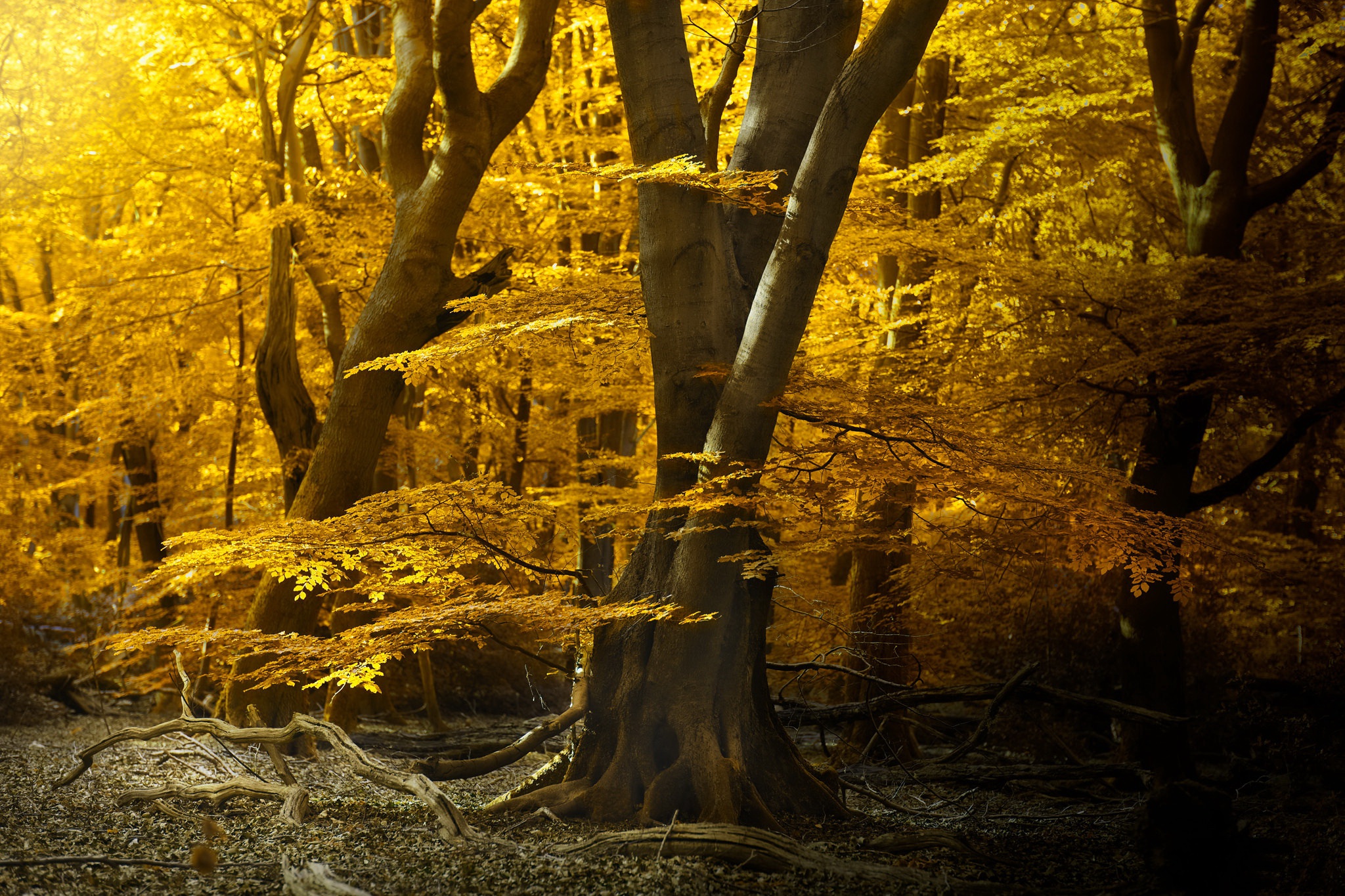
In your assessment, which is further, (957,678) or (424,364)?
(957,678)

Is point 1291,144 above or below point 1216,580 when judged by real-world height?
above

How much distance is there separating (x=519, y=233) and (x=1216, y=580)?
27.4 ft

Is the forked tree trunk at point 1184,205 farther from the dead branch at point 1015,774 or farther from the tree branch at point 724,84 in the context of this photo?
the tree branch at point 724,84

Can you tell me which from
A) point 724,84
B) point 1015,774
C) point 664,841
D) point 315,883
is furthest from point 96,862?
point 724,84

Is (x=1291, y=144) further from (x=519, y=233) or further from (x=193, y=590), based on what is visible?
(x=193, y=590)

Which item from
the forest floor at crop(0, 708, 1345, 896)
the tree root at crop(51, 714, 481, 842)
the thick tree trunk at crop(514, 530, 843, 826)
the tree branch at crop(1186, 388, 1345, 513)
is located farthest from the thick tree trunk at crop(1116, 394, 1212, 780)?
the tree root at crop(51, 714, 481, 842)

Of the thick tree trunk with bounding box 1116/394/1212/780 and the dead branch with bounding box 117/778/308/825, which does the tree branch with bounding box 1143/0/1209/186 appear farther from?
the dead branch with bounding box 117/778/308/825

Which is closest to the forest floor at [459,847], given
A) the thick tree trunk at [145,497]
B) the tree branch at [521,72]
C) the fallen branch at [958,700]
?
the fallen branch at [958,700]

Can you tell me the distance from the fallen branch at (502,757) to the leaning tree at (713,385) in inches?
5.3

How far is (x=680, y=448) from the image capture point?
494cm

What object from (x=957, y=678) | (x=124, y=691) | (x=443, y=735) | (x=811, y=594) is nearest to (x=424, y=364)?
(x=443, y=735)

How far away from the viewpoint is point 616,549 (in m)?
14.7

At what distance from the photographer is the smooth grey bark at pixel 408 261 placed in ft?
22.1

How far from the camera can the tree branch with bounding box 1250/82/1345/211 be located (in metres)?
7.55
